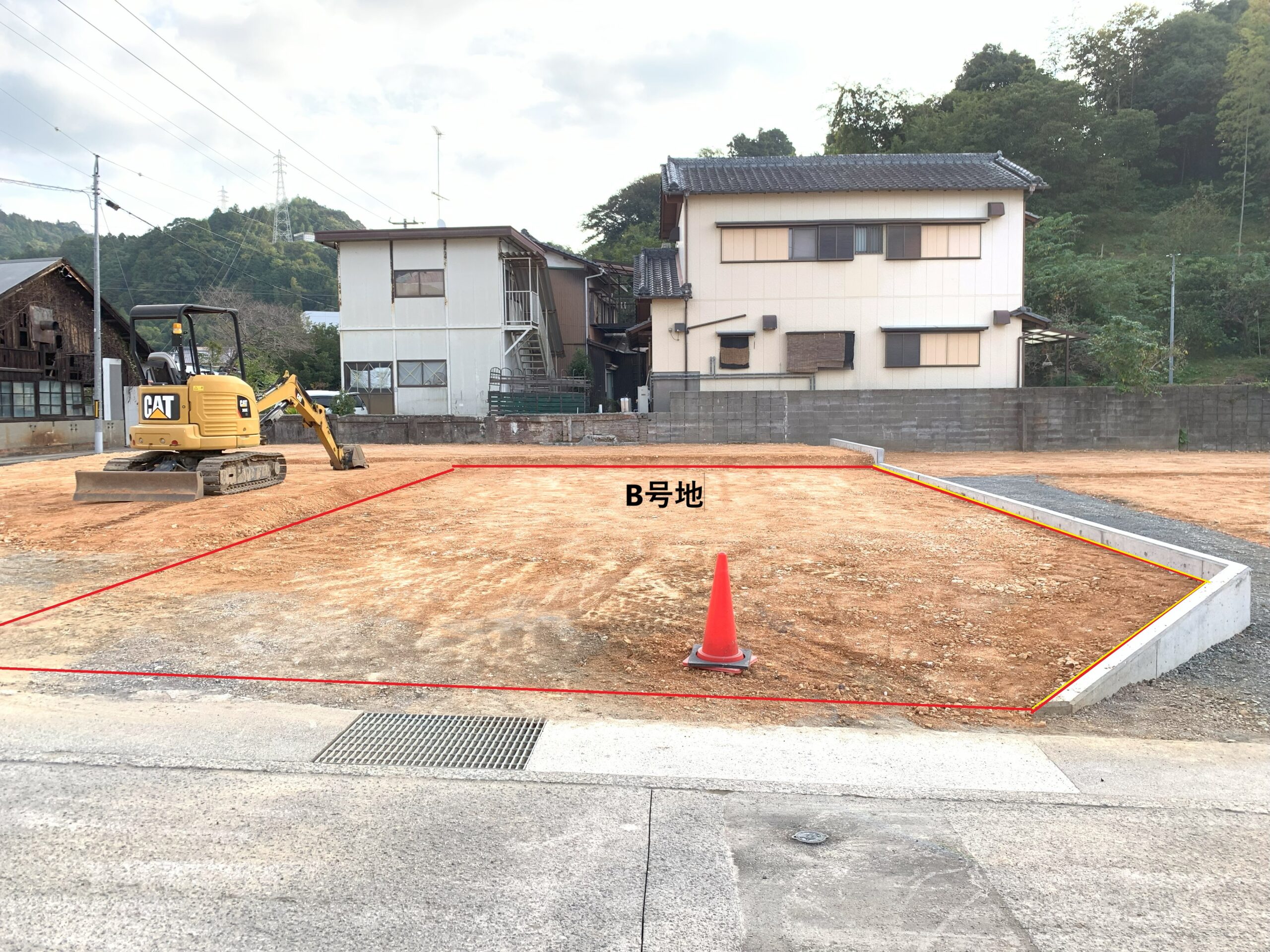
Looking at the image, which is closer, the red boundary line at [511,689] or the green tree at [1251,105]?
the red boundary line at [511,689]

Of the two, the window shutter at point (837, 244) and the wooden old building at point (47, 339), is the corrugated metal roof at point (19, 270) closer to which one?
the wooden old building at point (47, 339)

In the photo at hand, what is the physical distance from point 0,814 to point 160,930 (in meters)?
1.30

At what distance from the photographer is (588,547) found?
30.0 feet

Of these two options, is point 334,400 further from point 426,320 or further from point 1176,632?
point 1176,632

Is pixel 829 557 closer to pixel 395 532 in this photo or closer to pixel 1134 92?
pixel 395 532

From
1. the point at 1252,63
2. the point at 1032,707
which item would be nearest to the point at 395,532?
the point at 1032,707

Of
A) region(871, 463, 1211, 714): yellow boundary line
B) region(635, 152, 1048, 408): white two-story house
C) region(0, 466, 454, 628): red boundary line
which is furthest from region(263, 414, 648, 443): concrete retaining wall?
region(871, 463, 1211, 714): yellow boundary line

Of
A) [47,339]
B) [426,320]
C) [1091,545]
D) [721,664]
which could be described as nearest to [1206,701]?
[721,664]

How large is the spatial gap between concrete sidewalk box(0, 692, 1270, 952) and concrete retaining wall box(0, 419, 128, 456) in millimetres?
24062

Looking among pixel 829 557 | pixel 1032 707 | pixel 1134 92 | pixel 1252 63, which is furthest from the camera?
pixel 1134 92

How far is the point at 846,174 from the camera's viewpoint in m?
25.2

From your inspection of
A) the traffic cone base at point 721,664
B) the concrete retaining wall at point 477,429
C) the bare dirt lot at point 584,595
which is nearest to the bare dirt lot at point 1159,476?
the bare dirt lot at point 584,595

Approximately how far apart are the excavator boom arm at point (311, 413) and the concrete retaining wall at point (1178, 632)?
11743 millimetres

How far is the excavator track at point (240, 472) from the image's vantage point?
11789 millimetres
